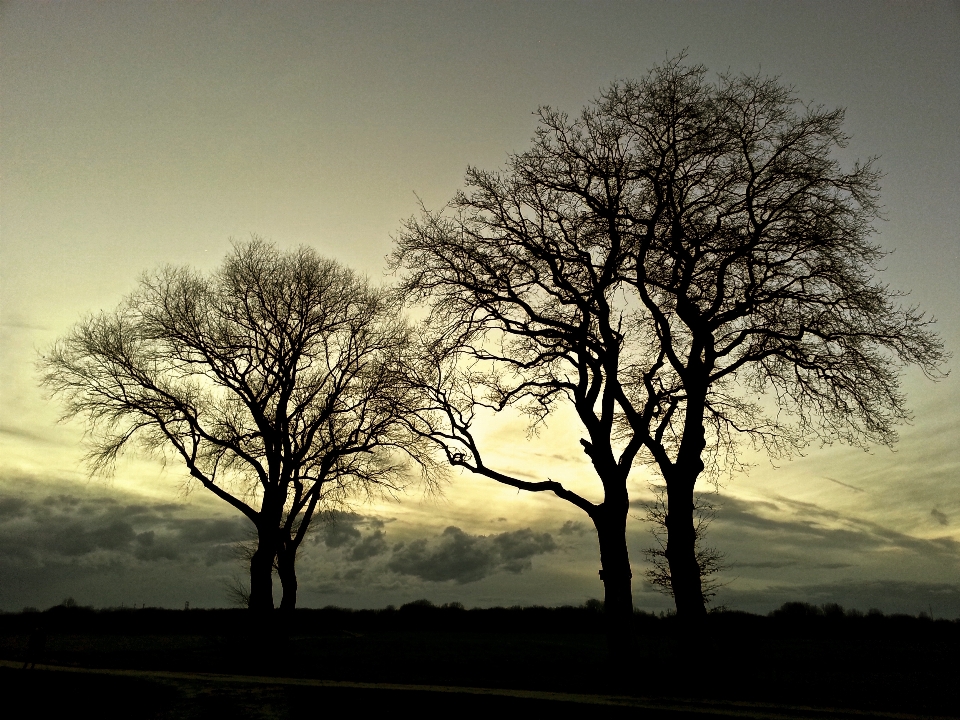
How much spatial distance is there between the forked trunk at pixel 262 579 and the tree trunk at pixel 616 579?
14266 millimetres

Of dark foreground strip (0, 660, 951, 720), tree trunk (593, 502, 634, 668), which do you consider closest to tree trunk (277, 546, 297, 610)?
dark foreground strip (0, 660, 951, 720)

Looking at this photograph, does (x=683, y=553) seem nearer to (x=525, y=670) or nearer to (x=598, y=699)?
(x=598, y=699)

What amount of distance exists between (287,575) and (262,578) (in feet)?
11.1

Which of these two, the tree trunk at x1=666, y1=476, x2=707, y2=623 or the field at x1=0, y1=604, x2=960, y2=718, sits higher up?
the tree trunk at x1=666, y1=476, x2=707, y2=623

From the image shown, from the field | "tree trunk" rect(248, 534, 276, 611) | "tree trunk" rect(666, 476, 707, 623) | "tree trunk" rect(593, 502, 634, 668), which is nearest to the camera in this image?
the field

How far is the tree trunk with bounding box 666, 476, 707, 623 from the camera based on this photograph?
732 inches

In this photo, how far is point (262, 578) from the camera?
28203mm

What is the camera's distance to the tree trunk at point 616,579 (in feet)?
62.5

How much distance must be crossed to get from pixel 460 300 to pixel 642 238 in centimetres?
562

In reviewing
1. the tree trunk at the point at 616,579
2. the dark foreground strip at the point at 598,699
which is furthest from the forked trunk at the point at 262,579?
the tree trunk at the point at 616,579

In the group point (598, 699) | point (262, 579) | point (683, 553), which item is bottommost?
point (598, 699)

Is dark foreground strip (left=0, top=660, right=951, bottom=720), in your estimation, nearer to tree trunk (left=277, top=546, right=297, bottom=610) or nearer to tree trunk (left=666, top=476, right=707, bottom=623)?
tree trunk (left=666, top=476, right=707, bottom=623)

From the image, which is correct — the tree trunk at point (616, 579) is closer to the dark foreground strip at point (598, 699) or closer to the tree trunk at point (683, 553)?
the tree trunk at point (683, 553)

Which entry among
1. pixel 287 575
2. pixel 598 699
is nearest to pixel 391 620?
pixel 287 575
